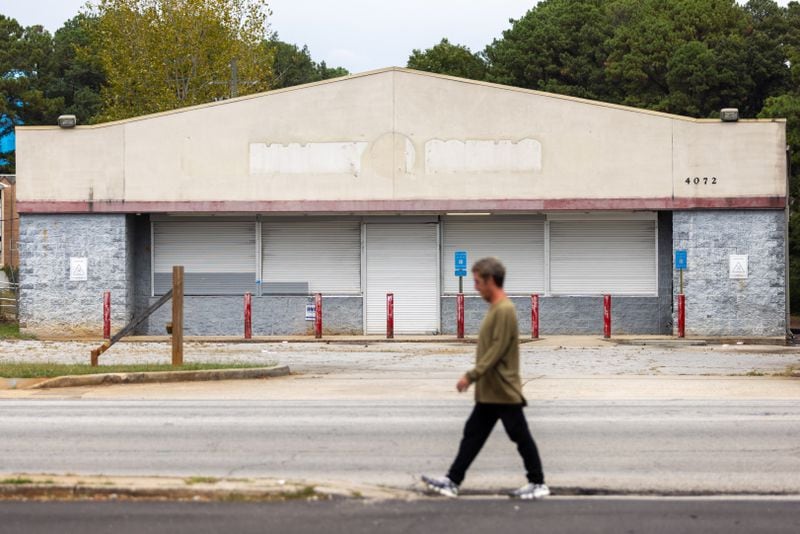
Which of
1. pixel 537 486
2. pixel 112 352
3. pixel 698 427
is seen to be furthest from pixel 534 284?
pixel 537 486

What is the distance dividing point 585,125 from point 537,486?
73.7 ft

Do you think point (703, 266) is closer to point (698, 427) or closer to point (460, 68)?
point (698, 427)

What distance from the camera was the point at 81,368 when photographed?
1955 cm

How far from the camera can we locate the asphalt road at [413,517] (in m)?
8.46

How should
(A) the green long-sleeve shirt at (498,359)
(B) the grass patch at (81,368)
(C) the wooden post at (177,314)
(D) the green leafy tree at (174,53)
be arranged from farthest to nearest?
(D) the green leafy tree at (174,53) → (C) the wooden post at (177,314) → (B) the grass patch at (81,368) → (A) the green long-sleeve shirt at (498,359)

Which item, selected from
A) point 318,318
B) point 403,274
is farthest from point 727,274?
point 318,318

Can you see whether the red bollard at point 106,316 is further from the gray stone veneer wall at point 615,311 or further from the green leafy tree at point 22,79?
the green leafy tree at point 22,79

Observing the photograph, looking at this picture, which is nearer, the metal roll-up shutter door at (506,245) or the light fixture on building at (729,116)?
the light fixture on building at (729,116)

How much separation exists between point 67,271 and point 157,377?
13.6 metres

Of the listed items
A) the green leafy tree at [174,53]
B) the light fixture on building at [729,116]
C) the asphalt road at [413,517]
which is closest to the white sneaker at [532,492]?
the asphalt road at [413,517]

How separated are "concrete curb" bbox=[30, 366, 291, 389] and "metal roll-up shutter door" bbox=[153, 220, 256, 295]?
12.4 meters

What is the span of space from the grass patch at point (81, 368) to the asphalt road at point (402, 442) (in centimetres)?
308

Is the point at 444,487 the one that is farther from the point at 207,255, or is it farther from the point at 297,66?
the point at 297,66

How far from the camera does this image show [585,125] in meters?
31.0
